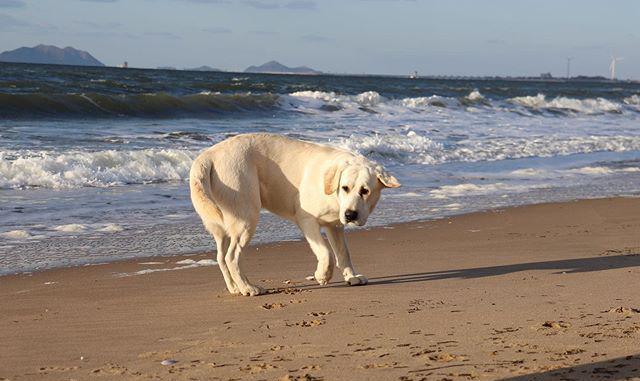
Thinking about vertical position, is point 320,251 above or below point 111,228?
above

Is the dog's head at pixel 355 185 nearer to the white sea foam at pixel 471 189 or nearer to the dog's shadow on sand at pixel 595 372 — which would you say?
the dog's shadow on sand at pixel 595 372

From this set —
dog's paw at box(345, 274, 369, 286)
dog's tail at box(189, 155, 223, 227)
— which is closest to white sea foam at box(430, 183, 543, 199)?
dog's paw at box(345, 274, 369, 286)

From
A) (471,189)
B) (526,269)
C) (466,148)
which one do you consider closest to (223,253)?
(526,269)

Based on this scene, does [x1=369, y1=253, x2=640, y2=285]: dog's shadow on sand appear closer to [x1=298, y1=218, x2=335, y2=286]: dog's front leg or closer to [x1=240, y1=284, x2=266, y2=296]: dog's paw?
[x1=298, y1=218, x2=335, y2=286]: dog's front leg

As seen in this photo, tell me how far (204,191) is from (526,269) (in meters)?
2.74

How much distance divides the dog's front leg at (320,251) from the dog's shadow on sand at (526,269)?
0.26 m

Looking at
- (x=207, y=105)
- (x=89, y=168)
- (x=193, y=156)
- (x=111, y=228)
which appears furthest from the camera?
(x=207, y=105)

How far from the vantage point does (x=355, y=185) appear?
705 cm

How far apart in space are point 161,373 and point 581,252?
545 cm

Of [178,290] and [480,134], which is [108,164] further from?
[480,134]

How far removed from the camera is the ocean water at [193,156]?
33.4 feet

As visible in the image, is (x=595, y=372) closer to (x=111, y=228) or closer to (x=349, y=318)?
(x=349, y=318)

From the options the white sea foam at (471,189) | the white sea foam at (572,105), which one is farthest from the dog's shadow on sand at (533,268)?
the white sea foam at (572,105)

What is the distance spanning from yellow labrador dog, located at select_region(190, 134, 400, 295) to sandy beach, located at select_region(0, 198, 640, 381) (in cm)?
30
